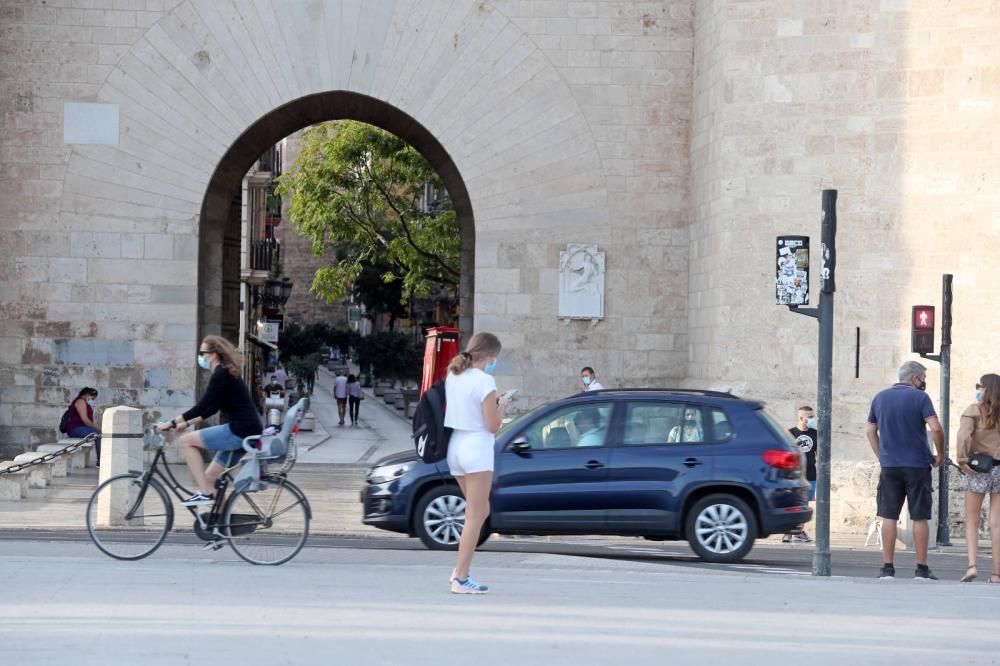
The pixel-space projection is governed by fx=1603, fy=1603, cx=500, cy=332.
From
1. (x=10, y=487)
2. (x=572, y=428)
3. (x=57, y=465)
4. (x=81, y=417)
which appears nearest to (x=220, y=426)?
(x=572, y=428)

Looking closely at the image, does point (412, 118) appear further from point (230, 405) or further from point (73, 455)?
point (230, 405)

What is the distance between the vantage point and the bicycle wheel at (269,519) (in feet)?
35.4

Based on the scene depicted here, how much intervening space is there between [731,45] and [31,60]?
31.8ft

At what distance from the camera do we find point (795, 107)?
19.5 m

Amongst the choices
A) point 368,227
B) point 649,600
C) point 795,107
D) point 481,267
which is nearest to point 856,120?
point 795,107

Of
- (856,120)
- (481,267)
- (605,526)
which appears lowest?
(605,526)

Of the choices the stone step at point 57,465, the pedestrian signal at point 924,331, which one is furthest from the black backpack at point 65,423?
the pedestrian signal at point 924,331

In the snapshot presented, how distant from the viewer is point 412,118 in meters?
22.8

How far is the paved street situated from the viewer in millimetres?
7254

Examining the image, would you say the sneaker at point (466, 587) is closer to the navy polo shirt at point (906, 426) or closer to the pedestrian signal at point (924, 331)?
the navy polo shirt at point (906, 426)

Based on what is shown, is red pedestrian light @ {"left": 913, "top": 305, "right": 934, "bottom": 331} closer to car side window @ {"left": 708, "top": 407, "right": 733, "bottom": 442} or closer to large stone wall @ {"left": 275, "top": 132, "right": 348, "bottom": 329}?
car side window @ {"left": 708, "top": 407, "right": 733, "bottom": 442}

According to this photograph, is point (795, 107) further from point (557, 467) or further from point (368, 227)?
point (368, 227)

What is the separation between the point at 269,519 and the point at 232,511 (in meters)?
0.28

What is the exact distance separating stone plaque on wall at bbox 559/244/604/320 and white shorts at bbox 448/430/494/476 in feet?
43.4
